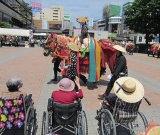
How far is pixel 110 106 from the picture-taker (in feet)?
11.0

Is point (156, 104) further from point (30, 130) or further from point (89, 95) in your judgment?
point (30, 130)

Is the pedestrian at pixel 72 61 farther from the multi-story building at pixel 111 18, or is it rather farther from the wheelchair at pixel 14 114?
the multi-story building at pixel 111 18

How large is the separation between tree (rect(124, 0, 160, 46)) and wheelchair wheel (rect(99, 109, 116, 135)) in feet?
86.3

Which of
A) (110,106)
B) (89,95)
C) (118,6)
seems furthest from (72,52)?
(118,6)

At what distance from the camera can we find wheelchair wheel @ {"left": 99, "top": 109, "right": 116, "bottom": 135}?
9.29 ft

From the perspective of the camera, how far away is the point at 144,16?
1070 inches

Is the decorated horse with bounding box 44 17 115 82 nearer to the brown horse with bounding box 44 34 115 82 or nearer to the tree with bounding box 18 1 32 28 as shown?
the brown horse with bounding box 44 34 115 82

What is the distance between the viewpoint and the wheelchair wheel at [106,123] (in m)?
2.83

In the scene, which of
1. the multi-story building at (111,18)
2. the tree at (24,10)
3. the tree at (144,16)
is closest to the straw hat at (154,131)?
the tree at (144,16)

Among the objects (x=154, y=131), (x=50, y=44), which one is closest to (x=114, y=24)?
(x=50, y=44)

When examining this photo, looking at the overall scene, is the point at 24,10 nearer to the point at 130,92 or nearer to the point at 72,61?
the point at 72,61

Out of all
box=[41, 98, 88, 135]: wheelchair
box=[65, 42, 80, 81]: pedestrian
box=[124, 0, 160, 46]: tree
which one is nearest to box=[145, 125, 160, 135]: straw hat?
box=[41, 98, 88, 135]: wheelchair

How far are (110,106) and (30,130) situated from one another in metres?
1.46

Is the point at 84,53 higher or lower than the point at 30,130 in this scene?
higher
